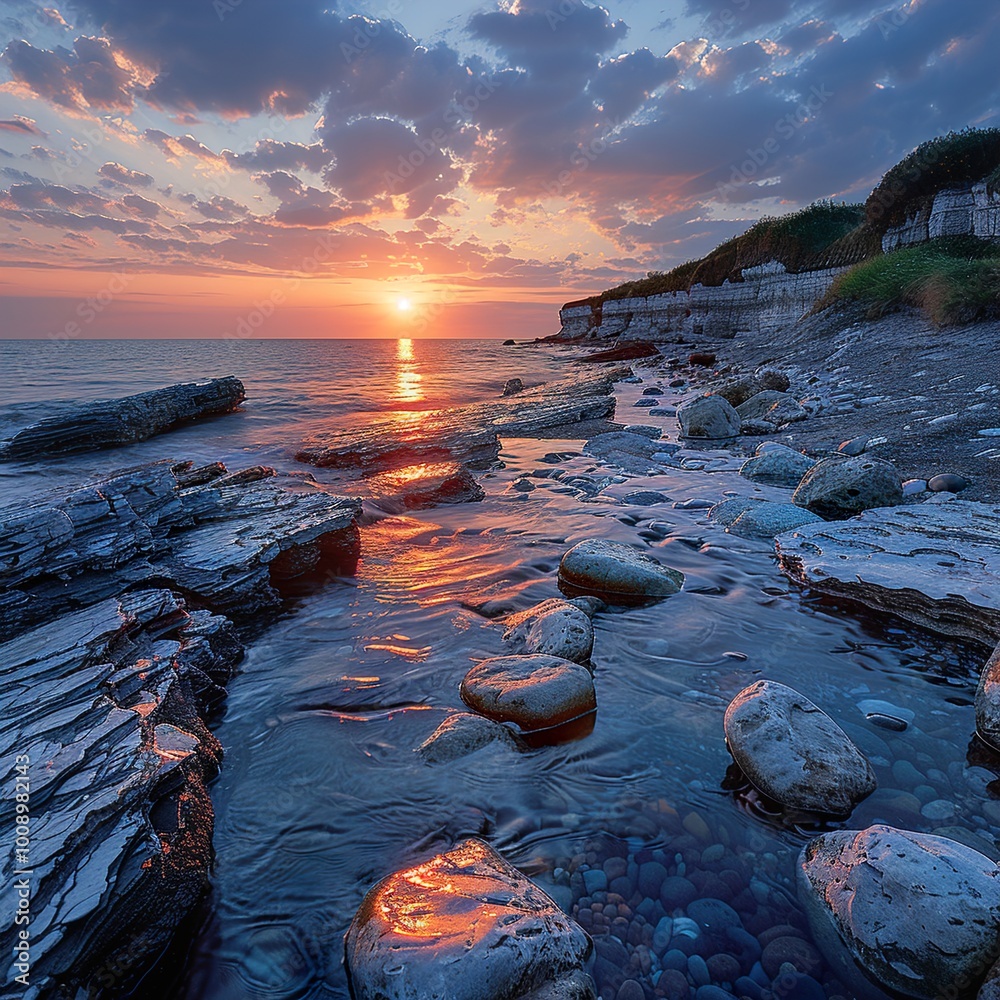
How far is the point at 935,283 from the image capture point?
12.1m

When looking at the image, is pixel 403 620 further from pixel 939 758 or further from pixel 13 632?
pixel 939 758

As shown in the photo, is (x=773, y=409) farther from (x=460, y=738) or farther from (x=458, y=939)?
(x=458, y=939)

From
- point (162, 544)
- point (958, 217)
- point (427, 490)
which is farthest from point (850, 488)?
point (958, 217)

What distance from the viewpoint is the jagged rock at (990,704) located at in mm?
2430

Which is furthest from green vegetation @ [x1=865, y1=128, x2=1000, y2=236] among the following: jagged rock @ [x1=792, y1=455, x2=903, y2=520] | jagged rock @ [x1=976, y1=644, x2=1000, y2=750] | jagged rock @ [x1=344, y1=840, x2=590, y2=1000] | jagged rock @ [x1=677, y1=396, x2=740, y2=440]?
jagged rock @ [x1=344, y1=840, x2=590, y2=1000]

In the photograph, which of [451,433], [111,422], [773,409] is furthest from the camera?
[111,422]

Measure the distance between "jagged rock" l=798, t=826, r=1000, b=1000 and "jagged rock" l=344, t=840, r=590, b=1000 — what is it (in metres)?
0.82

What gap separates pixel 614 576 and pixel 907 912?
2639 millimetres

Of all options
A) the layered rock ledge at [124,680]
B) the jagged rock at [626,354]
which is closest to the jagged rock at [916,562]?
the layered rock ledge at [124,680]

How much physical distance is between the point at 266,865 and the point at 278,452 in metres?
9.77

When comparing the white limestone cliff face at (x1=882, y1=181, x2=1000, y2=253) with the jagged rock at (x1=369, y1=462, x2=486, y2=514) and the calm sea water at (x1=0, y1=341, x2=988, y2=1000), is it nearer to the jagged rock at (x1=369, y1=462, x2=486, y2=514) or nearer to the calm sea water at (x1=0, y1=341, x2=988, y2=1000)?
the calm sea water at (x1=0, y1=341, x2=988, y2=1000)

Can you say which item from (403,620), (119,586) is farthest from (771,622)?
(119,586)

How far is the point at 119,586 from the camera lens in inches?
155

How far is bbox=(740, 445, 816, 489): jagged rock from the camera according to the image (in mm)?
6562
